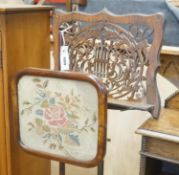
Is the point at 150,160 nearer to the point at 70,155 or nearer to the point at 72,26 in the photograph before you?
the point at 70,155

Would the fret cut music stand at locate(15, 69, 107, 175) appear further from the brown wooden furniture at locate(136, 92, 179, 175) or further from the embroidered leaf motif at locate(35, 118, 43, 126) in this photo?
the brown wooden furniture at locate(136, 92, 179, 175)

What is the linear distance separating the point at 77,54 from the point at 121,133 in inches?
26.3

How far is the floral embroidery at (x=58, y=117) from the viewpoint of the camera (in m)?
1.20

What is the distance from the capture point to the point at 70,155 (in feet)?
4.14

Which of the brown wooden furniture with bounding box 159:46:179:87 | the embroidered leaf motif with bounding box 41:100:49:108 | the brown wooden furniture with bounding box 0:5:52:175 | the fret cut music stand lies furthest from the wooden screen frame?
the brown wooden furniture with bounding box 159:46:179:87

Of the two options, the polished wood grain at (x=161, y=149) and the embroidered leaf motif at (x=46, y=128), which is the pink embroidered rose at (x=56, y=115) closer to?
the embroidered leaf motif at (x=46, y=128)

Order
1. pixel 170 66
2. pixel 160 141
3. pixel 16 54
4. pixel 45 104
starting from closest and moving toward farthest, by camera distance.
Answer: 1. pixel 45 104
2. pixel 160 141
3. pixel 16 54
4. pixel 170 66

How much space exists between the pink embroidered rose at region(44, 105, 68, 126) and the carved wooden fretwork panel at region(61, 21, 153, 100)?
34 centimetres

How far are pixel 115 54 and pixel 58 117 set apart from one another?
1.42 ft

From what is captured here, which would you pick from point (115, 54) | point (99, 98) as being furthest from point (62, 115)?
point (115, 54)

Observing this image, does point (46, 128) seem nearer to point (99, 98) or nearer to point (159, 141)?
point (99, 98)

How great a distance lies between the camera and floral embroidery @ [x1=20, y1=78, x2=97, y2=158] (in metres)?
1.20

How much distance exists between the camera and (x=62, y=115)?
1232 millimetres

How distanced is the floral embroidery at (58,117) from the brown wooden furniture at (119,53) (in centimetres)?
26
